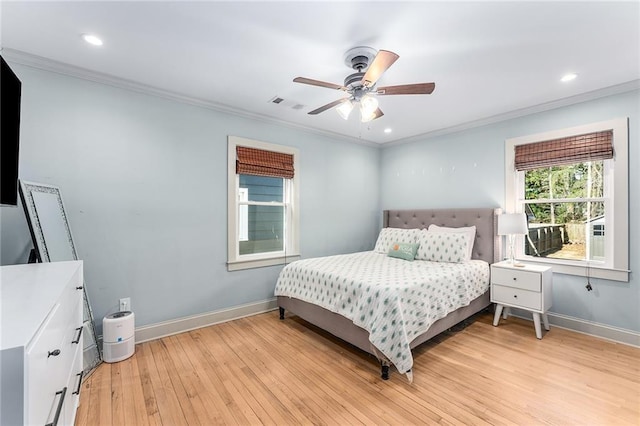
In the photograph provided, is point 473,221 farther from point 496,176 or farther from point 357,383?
point 357,383

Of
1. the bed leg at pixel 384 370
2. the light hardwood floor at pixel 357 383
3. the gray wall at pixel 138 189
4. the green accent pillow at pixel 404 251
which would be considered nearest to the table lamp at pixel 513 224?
the green accent pillow at pixel 404 251

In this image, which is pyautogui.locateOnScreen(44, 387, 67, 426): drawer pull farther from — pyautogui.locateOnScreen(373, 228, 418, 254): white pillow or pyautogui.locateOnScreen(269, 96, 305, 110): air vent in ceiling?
pyautogui.locateOnScreen(373, 228, 418, 254): white pillow

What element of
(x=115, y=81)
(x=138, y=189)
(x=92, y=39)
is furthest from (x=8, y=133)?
(x=115, y=81)

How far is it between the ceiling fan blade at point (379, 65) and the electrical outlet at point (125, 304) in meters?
2.97

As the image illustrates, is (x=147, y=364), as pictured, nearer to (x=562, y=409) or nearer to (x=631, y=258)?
(x=562, y=409)

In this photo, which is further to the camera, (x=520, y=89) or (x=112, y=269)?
(x=520, y=89)

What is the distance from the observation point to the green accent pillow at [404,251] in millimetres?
3575

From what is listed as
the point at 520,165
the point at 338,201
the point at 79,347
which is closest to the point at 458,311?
the point at 520,165

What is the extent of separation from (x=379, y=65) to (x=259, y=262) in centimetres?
273

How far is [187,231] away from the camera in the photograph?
3.09m

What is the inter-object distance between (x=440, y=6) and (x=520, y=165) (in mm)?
2594

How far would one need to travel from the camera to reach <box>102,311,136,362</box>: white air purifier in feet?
7.93

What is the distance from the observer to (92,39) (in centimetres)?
207

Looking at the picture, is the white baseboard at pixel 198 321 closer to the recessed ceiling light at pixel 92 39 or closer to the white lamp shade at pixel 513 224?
the recessed ceiling light at pixel 92 39
